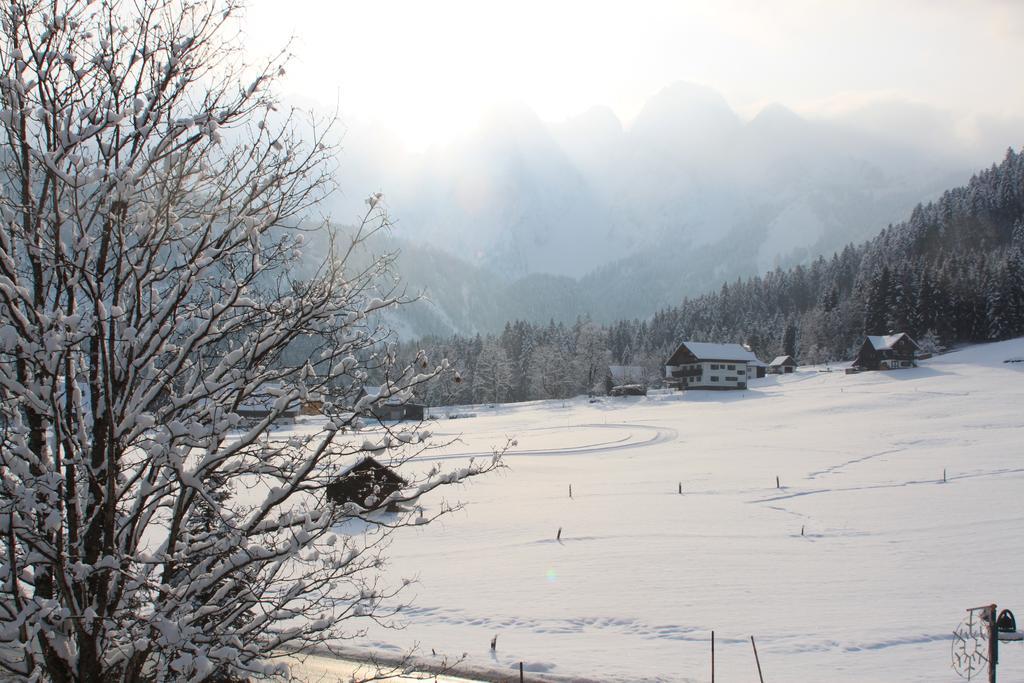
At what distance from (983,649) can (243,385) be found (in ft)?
57.4

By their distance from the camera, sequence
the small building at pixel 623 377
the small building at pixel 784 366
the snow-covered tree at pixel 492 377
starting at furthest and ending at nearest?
the snow-covered tree at pixel 492 377 → the small building at pixel 784 366 → the small building at pixel 623 377

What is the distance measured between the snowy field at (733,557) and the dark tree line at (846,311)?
178 ft

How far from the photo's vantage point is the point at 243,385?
5.48 metres

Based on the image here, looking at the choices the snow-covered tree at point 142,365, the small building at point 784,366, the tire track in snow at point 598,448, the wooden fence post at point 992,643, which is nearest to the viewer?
the snow-covered tree at point 142,365

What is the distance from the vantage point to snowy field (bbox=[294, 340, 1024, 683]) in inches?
608

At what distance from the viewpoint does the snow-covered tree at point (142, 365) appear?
15.9 feet

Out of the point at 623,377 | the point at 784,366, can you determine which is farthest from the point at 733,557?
the point at 784,366

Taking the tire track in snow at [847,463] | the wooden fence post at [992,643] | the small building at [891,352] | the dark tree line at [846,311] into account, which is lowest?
the tire track in snow at [847,463]

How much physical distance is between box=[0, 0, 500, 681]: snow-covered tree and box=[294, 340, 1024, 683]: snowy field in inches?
429

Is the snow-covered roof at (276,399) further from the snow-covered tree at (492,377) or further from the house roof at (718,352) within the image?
the snow-covered tree at (492,377)

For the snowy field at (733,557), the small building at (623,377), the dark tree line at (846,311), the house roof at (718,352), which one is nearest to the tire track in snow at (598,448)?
the snowy field at (733,557)

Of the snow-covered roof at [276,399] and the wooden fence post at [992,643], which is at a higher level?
the snow-covered roof at [276,399]

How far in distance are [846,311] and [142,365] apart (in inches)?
5419

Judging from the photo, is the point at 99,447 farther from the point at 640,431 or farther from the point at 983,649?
the point at 640,431
